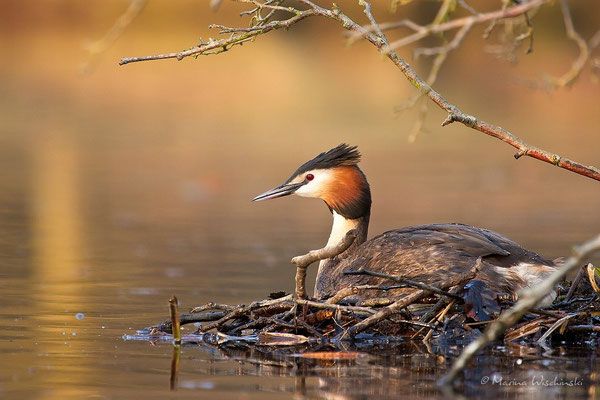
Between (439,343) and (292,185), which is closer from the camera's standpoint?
(439,343)

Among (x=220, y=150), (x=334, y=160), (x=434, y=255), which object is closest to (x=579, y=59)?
(x=434, y=255)

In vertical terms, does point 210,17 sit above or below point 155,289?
above

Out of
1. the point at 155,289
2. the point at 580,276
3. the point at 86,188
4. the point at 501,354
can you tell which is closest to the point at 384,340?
the point at 501,354

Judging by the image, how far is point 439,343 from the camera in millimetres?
5859

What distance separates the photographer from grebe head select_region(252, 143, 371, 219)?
7.67 meters

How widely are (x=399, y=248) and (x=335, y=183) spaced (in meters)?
1.04

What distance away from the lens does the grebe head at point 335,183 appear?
25.2ft

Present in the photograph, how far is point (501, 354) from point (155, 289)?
313cm

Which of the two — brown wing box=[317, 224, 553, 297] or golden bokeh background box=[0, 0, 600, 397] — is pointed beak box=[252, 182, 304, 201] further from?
brown wing box=[317, 224, 553, 297]

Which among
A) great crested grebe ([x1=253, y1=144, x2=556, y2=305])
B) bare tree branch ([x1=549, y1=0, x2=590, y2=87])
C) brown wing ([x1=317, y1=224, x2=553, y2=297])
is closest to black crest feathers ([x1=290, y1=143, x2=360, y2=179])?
great crested grebe ([x1=253, y1=144, x2=556, y2=305])

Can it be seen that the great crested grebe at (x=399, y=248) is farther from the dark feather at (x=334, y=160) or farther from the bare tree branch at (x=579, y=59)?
the bare tree branch at (x=579, y=59)

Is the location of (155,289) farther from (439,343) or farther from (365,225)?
(439,343)

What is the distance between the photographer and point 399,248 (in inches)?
268

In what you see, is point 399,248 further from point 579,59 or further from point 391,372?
point 391,372
